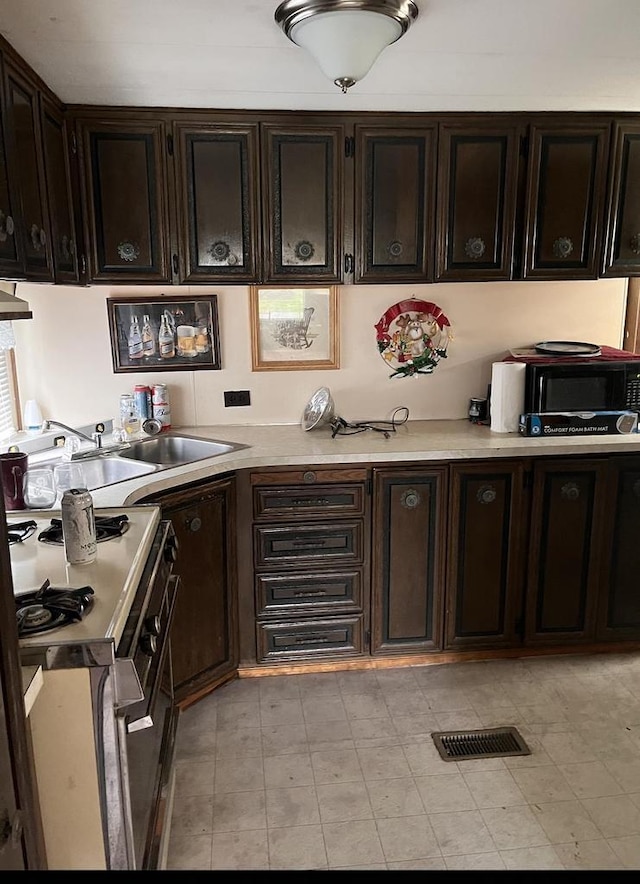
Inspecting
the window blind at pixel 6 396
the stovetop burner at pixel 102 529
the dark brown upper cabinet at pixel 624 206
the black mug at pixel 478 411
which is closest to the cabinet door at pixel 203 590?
the stovetop burner at pixel 102 529

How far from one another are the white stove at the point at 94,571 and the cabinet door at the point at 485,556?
46.7 inches

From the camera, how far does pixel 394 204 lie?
250 centimetres

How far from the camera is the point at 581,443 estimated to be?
98.3 inches

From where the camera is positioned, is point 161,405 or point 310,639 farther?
point 161,405

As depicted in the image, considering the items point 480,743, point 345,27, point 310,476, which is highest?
point 345,27

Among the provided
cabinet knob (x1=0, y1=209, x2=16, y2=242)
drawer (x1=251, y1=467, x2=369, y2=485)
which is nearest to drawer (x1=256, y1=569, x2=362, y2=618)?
drawer (x1=251, y1=467, x2=369, y2=485)

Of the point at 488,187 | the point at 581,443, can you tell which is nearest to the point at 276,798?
the point at 581,443

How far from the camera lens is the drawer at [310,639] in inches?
99.9

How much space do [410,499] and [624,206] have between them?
1.40 metres

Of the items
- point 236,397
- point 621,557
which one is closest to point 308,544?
point 236,397

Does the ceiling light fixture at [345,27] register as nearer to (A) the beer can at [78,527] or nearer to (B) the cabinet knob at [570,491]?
(A) the beer can at [78,527]

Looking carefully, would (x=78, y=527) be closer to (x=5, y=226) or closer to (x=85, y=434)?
(x=5, y=226)

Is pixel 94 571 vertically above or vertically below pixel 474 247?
below

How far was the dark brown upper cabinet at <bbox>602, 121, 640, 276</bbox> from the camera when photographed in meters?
2.55
